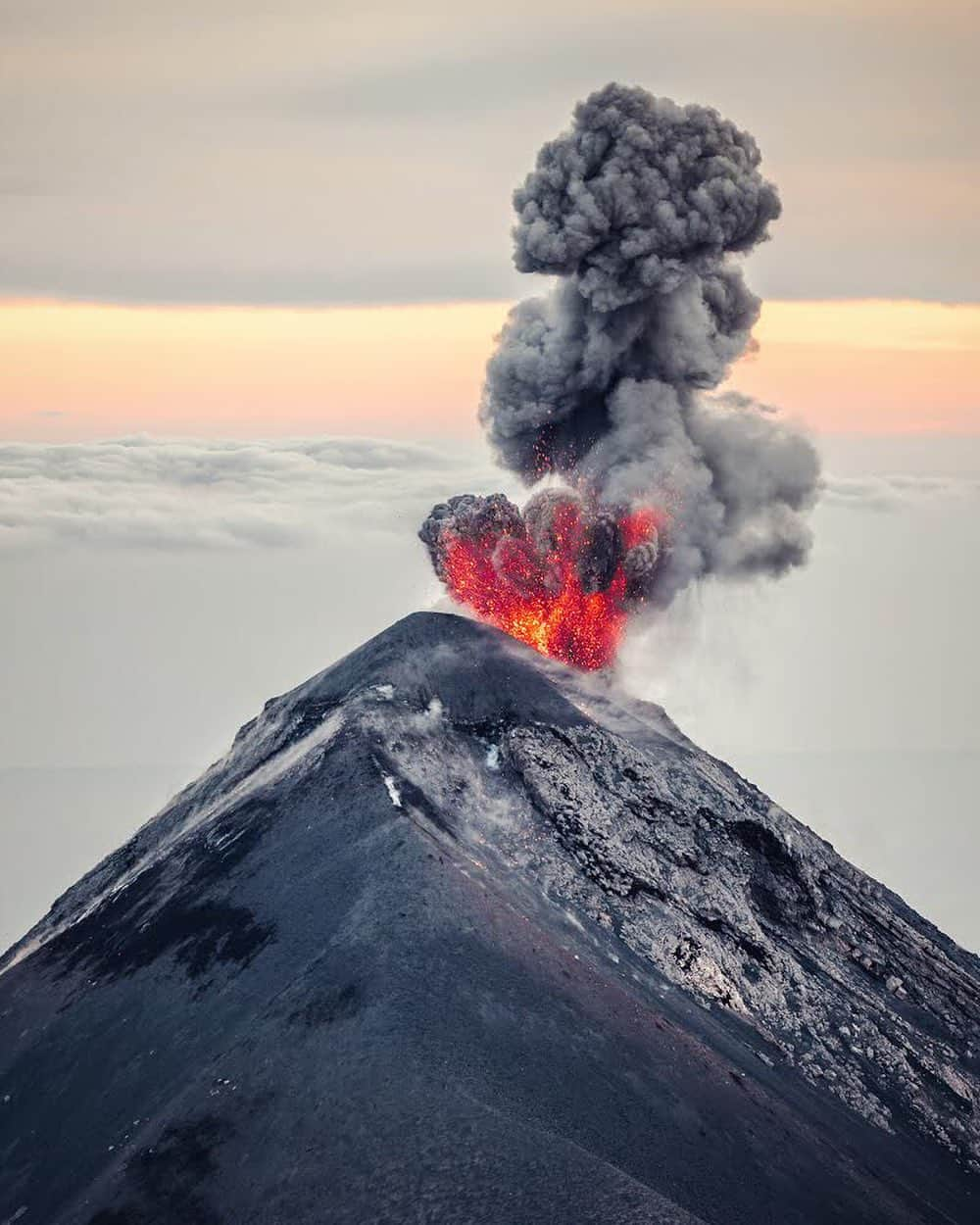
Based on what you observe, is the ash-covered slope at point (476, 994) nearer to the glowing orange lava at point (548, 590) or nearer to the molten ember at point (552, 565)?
the glowing orange lava at point (548, 590)

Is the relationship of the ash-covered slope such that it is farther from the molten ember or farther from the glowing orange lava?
the molten ember

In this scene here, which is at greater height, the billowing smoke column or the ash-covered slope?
the billowing smoke column

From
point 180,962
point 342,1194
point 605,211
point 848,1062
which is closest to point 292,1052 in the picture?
point 342,1194

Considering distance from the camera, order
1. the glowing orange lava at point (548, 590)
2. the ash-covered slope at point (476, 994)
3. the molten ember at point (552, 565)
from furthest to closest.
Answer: the glowing orange lava at point (548, 590)
the molten ember at point (552, 565)
the ash-covered slope at point (476, 994)

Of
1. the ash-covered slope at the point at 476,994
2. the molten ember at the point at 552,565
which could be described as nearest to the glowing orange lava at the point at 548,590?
the molten ember at the point at 552,565

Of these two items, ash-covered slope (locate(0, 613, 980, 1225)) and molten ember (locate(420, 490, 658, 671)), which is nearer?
ash-covered slope (locate(0, 613, 980, 1225))

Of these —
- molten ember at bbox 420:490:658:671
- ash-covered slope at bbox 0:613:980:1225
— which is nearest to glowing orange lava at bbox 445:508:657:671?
molten ember at bbox 420:490:658:671
